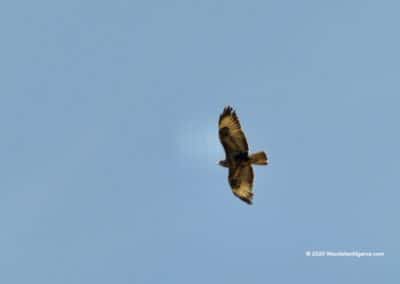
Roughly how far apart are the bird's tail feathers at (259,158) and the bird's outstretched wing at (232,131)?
0.75 metres

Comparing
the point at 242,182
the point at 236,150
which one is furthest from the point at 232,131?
the point at 242,182

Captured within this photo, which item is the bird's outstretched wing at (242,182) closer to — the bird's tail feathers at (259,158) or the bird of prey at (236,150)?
the bird of prey at (236,150)

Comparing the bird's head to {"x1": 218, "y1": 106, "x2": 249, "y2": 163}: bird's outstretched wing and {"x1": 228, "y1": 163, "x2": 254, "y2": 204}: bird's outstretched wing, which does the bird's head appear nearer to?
{"x1": 228, "y1": 163, "x2": 254, "y2": 204}: bird's outstretched wing

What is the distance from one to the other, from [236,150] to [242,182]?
6.17 feet

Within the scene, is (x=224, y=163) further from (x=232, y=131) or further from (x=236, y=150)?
(x=232, y=131)

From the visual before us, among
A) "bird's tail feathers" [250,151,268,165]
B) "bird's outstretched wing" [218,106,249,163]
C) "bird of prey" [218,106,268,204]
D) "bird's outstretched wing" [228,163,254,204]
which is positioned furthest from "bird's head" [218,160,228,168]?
"bird's tail feathers" [250,151,268,165]

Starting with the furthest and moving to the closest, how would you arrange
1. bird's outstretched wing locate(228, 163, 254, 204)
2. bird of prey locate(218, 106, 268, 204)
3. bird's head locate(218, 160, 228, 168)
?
bird's head locate(218, 160, 228, 168)
bird's outstretched wing locate(228, 163, 254, 204)
bird of prey locate(218, 106, 268, 204)

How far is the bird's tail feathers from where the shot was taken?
137ft

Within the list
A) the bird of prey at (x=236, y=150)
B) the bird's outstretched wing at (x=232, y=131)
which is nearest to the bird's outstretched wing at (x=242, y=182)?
the bird of prey at (x=236, y=150)

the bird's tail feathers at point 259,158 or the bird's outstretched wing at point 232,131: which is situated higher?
the bird's outstretched wing at point 232,131

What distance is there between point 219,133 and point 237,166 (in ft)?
5.99

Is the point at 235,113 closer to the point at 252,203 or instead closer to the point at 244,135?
the point at 244,135

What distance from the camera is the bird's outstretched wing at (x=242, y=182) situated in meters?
43.6

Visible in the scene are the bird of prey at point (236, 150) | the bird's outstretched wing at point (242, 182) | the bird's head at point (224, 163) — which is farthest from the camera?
the bird's head at point (224, 163)
